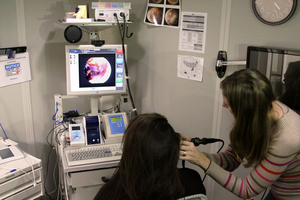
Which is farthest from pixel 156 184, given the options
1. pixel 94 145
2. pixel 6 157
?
pixel 6 157

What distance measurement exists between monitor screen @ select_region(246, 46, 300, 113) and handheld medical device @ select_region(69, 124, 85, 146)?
1183 millimetres

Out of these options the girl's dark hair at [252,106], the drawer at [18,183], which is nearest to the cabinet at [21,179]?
the drawer at [18,183]

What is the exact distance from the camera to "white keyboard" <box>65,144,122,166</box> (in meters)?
1.76

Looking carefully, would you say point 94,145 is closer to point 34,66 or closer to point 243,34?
point 34,66

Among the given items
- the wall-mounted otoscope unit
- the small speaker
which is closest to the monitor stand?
the small speaker

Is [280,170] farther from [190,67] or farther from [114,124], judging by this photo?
[114,124]

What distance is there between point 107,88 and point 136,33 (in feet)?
2.02

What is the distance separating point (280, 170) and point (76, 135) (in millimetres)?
1300

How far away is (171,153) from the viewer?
111cm

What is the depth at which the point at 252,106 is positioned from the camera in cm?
117

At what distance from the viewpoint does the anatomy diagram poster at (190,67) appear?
6.60 feet

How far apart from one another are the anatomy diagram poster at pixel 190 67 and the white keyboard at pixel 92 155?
73cm

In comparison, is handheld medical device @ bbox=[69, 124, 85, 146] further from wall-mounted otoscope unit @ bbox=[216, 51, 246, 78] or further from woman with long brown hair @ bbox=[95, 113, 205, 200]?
wall-mounted otoscope unit @ bbox=[216, 51, 246, 78]

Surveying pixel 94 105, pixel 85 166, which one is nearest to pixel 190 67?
pixel 94 105
